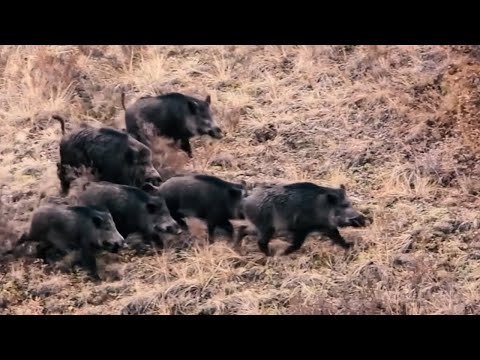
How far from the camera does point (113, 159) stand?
905 cm

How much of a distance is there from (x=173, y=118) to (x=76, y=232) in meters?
1.84

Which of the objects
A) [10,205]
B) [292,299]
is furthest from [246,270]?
[10,205]

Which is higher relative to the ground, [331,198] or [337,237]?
[331,198]

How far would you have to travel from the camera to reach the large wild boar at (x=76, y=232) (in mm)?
8320

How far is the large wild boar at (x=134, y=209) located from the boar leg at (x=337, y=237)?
4.28 feet

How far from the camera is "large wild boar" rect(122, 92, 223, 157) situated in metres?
9.63

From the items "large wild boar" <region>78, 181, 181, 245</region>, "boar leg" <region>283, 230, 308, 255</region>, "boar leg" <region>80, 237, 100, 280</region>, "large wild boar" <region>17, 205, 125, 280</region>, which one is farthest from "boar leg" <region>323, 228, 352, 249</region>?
"boar leg" <region>80, 237, 100, 280</region>

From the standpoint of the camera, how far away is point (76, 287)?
8289 mm

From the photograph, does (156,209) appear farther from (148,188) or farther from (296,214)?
(296,214)

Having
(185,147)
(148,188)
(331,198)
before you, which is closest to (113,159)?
(148,188)

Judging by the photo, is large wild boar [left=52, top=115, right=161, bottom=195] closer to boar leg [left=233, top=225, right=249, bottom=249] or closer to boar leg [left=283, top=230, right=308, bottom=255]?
boar leg [left=233, top=225, right=249, bottom=249]

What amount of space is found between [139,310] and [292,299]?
4.16ft

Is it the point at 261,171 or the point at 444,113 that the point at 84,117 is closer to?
the point at 261,171

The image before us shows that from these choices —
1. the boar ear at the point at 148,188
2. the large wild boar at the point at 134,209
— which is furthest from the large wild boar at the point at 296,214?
the boar ear at the point at 148,188
